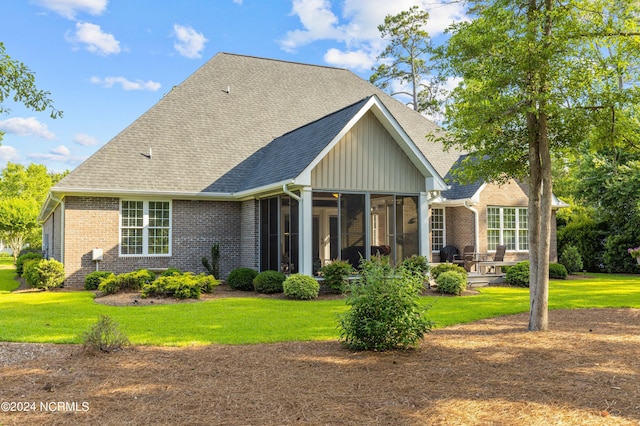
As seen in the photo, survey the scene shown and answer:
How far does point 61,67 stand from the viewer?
20125mm

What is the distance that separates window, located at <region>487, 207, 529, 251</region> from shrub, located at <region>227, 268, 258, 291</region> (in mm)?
10625

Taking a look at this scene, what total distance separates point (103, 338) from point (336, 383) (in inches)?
134

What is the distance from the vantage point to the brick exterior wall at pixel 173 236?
639 inches

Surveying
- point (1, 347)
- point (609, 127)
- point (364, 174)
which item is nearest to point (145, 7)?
point (364, 174)

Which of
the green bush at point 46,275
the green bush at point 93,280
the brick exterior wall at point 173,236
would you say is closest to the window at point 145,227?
the brick exterior wall at point 173,236

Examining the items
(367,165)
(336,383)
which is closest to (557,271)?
(367,165)

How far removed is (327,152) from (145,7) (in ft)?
25.4

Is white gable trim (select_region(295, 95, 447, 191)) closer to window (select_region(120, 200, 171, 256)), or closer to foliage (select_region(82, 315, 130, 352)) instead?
window (select_region(120, 200, 171, 256))

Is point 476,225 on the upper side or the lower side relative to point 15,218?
lower

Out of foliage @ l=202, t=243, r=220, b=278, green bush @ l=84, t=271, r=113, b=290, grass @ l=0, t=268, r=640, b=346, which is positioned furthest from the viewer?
foliage @ l=202, t=243, r=220, b=278

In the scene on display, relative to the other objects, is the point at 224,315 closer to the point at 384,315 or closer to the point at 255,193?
the point at 384,315

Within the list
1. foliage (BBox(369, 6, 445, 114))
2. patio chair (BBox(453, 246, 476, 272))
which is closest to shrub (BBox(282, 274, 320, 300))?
patio chair (BBox(453, 246, 476, 272))

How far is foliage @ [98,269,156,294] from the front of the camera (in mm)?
14211

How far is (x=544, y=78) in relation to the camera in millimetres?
8508
